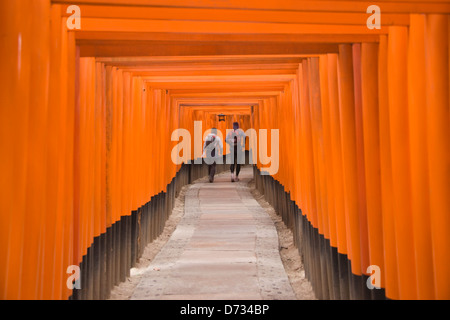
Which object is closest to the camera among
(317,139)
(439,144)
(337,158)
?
(439,144)

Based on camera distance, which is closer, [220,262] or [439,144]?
[439,144]

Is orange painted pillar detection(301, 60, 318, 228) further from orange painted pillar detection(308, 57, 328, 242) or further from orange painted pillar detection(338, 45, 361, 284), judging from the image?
orange painted pillar detection(338, 45, 361, 284)

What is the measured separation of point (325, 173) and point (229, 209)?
5.66m

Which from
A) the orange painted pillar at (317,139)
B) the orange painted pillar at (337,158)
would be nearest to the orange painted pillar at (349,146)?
the orange painted pillar at (337,158)

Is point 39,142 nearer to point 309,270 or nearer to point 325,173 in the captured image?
point 325,173

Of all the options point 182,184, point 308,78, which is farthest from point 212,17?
point 182,184

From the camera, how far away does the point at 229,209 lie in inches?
388

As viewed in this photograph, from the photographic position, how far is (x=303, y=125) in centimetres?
526

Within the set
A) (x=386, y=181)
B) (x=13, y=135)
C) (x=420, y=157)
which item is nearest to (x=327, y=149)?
(x=386, y=181)

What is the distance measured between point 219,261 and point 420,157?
152 inches

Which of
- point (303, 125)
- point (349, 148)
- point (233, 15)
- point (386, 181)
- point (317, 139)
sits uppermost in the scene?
point (233, 15)

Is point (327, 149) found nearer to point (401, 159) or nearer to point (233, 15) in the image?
point (401, 159)

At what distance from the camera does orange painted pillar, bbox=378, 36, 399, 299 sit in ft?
9.55

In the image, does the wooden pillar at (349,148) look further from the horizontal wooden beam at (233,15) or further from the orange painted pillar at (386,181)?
the horizontal wooden beam at (233,15)
